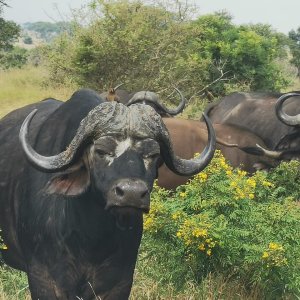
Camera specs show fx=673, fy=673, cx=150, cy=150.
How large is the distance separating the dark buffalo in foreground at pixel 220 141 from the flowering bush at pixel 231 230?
2.98 metres

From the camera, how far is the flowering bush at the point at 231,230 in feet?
14.3

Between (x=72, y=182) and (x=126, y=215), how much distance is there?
48cm

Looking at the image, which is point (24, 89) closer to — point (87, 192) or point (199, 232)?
point (199, 232)

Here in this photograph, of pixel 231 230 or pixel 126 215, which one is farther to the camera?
pixel 231 230

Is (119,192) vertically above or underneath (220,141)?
above

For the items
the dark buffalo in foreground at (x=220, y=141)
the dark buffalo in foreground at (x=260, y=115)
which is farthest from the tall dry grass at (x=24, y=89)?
the dark buffalo in foreground at (x=220, y=141)

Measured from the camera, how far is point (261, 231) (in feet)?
14.8

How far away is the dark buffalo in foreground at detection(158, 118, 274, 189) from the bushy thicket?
8.49 meters

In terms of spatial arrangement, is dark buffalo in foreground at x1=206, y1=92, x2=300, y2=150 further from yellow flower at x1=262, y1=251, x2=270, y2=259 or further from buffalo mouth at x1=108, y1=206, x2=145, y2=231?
buffalo mouth at x1=108, y1=206, x2=145, y2=231

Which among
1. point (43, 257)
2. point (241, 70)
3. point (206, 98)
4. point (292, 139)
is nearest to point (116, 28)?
point (206, 98)

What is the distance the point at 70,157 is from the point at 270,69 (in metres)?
18.1

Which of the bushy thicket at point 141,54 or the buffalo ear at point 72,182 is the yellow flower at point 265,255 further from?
the bushy thicket at point 141,54

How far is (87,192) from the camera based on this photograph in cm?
335

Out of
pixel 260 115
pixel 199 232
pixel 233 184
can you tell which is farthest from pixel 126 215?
pixel 260 115
